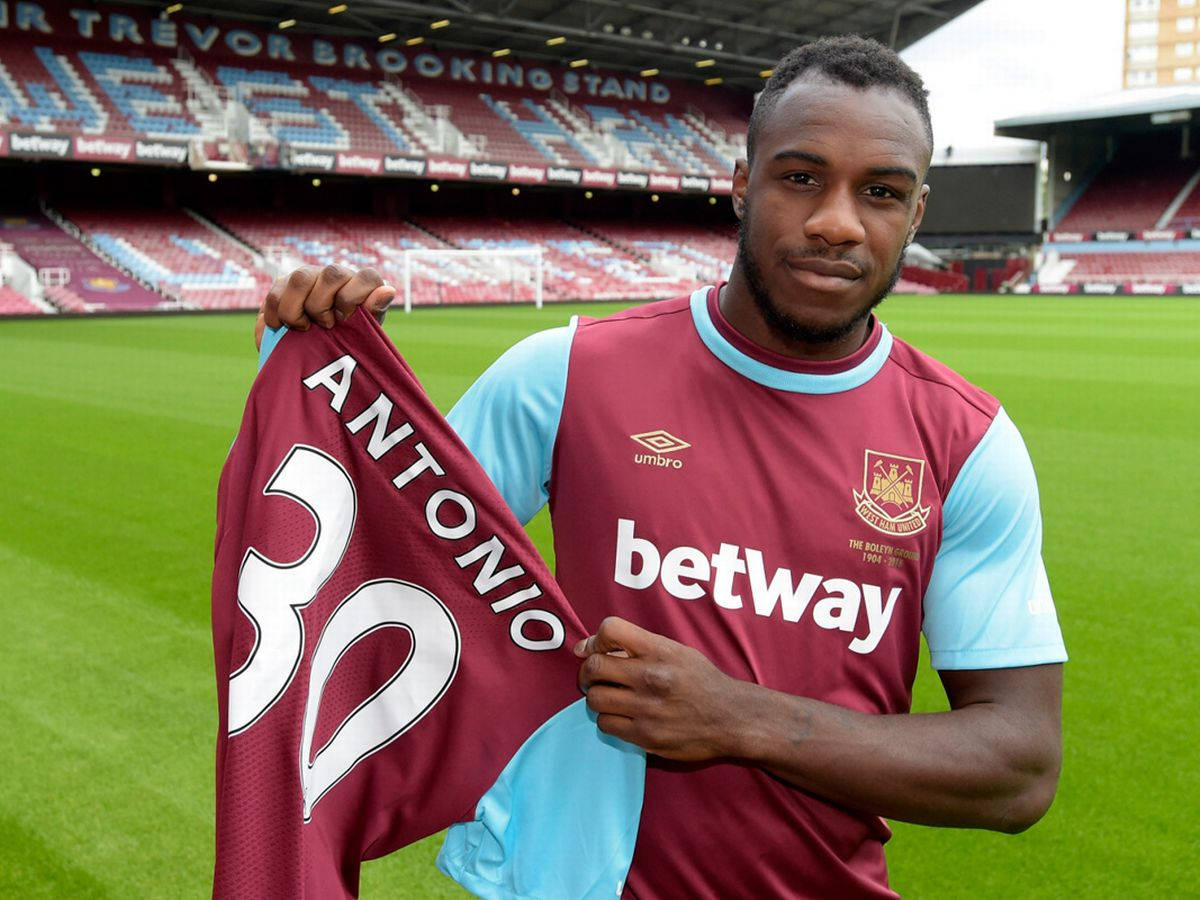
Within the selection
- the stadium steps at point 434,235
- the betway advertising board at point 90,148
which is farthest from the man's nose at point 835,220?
the stadium steps at point 434,235

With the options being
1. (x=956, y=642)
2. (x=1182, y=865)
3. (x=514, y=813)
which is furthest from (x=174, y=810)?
(x=1182, y=865)

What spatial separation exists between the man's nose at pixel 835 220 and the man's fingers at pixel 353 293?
63 centimetres

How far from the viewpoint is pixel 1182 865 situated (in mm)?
2924

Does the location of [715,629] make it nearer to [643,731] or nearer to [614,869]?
[643,731]

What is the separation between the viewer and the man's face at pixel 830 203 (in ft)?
5.53

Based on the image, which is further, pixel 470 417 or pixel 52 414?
pixel 52 414

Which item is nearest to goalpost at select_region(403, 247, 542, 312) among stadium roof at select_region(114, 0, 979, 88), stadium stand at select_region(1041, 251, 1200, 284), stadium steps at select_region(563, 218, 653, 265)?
stadium steps at select_region(563, 218, 653, 265)

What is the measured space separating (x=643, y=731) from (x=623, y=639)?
0.12 m

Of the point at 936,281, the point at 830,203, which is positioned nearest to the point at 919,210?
the point at 830,203

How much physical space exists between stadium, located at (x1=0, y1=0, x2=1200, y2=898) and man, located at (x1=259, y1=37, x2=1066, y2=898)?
1393 mm

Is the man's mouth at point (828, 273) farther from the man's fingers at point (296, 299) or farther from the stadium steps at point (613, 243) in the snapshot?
the stadium steps at point (613, 243)

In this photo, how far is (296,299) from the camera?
1689mm

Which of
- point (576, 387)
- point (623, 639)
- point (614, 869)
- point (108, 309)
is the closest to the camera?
point (623, 639)

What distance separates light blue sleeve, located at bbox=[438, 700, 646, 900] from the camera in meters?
1.67
